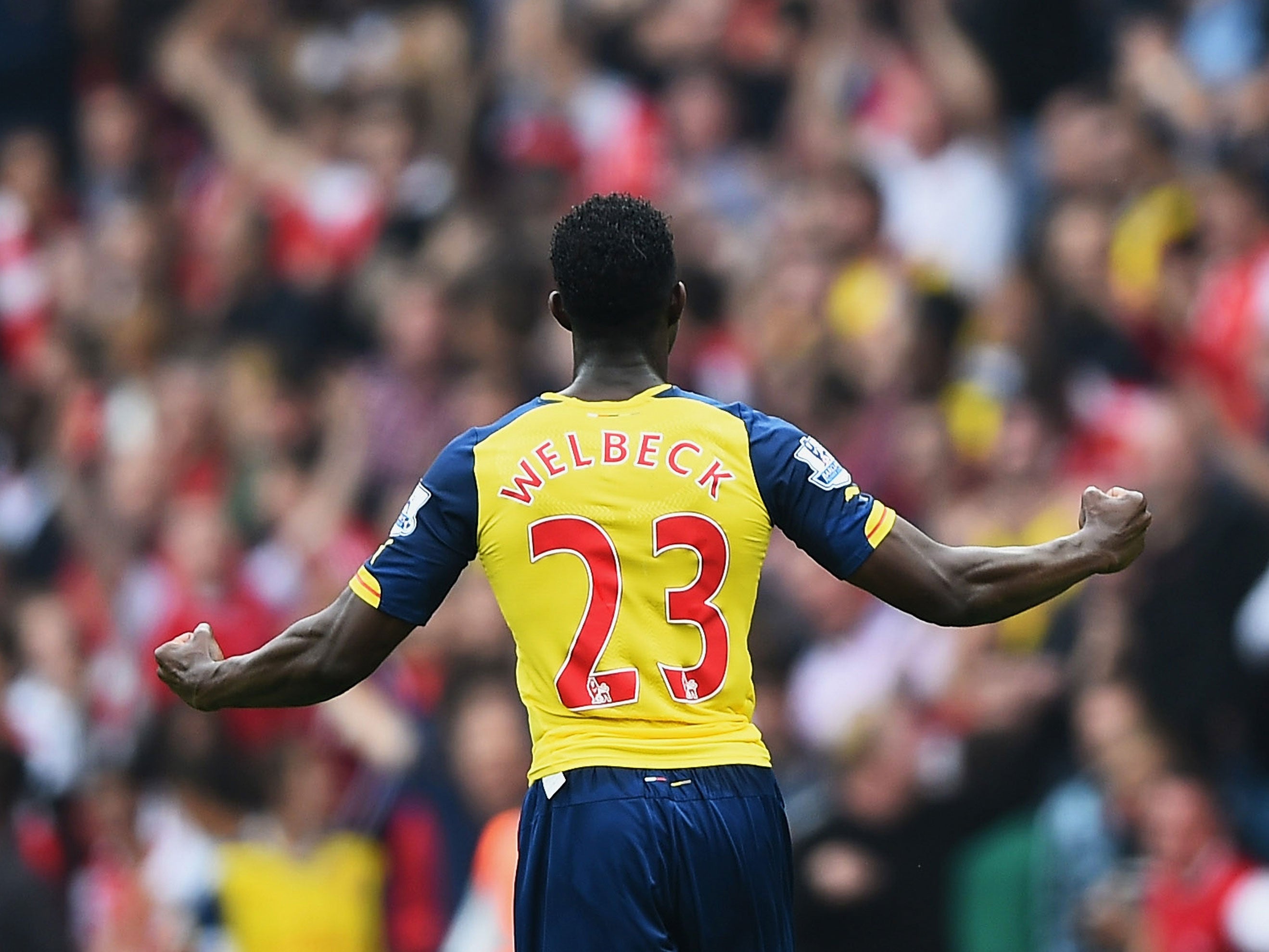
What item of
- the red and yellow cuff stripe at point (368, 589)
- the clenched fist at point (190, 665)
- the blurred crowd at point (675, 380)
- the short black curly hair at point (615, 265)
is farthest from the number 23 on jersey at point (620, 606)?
the blurred crowd at point (675, 380)

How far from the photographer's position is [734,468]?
4.09m

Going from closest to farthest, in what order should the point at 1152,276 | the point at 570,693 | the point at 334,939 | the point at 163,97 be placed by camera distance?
the point at 570,693 < the point at 1152,276 < the point at 334,939 < the point at 163,97

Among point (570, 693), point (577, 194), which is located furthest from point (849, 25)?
point (570, 693)

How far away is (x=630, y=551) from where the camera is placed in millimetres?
4031

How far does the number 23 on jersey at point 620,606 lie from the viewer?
4.04 metres

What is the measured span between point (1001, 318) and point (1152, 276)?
2.25 feet

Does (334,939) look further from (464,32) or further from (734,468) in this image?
(734,468)

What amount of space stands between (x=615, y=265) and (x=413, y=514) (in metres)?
0.66

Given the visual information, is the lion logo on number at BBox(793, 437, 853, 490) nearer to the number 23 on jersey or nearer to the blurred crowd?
the number 23 on jersey

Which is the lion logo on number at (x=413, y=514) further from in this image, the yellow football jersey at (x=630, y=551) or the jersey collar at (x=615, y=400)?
the jersey collar at (x=615, y=400)

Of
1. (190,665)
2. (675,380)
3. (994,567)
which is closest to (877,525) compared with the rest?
(994,567)

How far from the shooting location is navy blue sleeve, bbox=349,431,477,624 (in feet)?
13.6

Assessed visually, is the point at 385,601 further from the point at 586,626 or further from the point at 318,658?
the point at 586,626

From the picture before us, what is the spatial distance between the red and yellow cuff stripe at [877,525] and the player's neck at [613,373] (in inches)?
20.6
